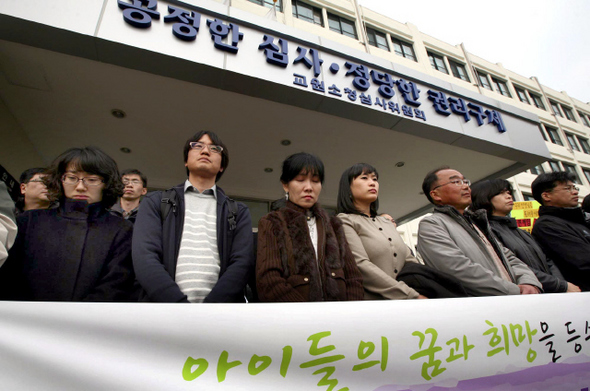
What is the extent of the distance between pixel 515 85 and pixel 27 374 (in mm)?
23441

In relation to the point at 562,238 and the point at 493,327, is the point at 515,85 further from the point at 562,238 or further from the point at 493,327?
the point at 493,327

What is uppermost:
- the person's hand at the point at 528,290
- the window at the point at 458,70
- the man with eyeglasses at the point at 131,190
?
the window at the point at 458,70

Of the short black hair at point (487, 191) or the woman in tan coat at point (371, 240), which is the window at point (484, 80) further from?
the woman in tan coat at point (371, 240)

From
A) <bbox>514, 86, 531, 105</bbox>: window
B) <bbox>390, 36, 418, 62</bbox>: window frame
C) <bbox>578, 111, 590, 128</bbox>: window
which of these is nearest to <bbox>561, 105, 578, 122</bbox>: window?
<bbox>578, 111, 590, 128</bbox>: window

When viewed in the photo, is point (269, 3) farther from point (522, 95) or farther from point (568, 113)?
point (568, 113)

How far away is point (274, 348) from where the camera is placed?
2.96 feet

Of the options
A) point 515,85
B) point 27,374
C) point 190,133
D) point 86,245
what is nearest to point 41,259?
point 86,245

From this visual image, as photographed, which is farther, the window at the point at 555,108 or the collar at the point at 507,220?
the window at the point at 555,108

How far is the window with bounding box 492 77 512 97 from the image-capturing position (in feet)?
52.6

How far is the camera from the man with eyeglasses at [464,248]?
1.77 m

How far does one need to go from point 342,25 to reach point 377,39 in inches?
74.8

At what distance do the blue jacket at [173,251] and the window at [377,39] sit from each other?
478 inches

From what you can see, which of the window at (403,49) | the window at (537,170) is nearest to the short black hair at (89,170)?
the window at (403,49)

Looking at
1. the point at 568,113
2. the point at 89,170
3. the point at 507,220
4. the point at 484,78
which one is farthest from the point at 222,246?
the point at 568,113
